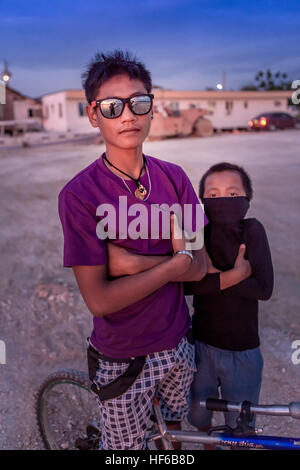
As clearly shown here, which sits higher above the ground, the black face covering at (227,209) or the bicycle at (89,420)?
the black face covering at (227,209)

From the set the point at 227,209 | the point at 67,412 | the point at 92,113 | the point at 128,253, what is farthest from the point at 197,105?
the point at 128,253

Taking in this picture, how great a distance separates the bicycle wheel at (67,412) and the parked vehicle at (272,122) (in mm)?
25394

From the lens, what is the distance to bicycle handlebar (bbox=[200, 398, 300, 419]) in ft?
5.51

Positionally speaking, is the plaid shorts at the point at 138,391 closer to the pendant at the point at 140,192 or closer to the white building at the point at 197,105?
the pendant at the point at 140,192

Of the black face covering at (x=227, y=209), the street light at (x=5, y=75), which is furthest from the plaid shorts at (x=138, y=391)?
the street light at (x=5, y=75)

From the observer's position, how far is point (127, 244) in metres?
1.74

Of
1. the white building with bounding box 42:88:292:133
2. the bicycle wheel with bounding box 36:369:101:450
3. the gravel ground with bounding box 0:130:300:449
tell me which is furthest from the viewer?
the white building with bounding box 42:88:292:133

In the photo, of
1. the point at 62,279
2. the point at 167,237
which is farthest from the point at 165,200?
the point at 62,279

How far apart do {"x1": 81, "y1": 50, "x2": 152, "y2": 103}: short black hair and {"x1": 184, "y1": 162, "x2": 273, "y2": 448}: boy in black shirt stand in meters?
0.60

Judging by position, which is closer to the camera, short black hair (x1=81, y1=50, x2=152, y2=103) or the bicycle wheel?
short black hair (x1=81, y1=50, x2=152, y2=103)

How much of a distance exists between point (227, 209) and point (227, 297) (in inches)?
16.1

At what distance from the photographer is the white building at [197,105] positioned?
3152 cm

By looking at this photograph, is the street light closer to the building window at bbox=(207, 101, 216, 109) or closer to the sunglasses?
the sunglasses

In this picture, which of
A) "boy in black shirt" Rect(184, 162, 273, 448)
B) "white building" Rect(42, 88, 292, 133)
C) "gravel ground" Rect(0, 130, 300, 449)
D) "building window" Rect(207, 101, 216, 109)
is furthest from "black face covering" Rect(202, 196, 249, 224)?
"building window" Rect(207, 101, 216, 109)
